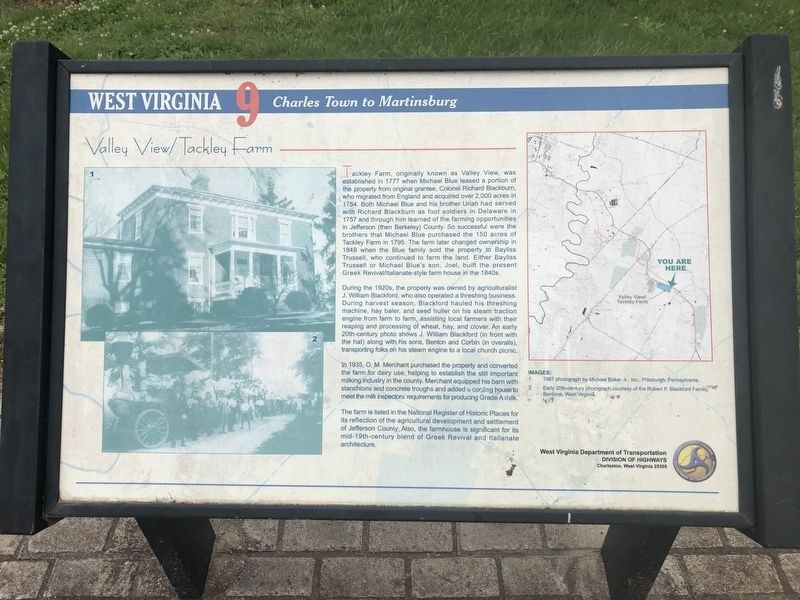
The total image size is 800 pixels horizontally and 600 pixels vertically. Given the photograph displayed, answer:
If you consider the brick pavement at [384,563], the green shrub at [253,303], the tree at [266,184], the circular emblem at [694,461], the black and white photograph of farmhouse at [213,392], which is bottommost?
the brick pavement at [384,563]

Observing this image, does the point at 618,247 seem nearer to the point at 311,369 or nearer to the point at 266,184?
the point at 311,369

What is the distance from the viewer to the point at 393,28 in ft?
16.5

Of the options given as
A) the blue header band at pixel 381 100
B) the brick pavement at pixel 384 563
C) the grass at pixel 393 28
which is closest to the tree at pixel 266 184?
the blue header band at pixel 381 100

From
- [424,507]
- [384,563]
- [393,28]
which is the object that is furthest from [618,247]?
[393,28]

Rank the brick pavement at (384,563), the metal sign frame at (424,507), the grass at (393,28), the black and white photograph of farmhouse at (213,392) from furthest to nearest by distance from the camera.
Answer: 1. the grass at (393,28)
2. the brick pavement at (384,563)
3. the black and white photograph of farmhouse at (213,392)
4. the metal sign frame at (424,507)

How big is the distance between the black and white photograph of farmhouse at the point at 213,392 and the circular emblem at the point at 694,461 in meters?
1.17

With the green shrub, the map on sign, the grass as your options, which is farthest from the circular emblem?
the grass

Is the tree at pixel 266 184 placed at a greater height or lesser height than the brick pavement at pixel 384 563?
greater

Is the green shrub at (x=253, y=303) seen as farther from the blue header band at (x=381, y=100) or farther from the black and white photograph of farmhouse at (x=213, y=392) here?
the blue header band at (x=381, y=100)

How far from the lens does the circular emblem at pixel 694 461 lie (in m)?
1.81

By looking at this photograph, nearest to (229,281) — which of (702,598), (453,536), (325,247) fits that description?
(325,247)

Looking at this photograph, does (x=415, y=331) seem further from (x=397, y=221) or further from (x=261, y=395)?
(x=261, y=395)

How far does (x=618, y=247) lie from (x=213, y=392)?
143cm

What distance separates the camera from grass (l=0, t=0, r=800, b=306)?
4832 mm
